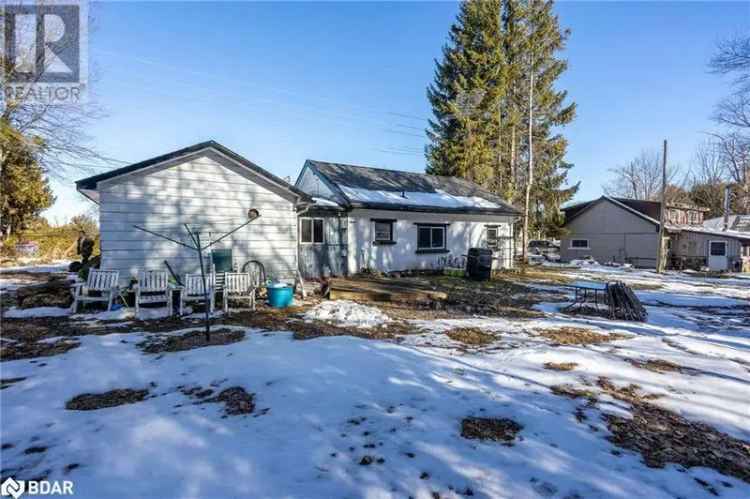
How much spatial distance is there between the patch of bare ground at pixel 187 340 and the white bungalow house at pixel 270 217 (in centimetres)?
320

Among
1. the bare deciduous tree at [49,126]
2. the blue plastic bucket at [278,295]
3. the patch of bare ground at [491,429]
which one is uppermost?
the bare deciduous tree at [49,126]

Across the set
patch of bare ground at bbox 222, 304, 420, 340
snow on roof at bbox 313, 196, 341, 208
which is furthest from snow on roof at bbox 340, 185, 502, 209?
patch of bare ground at bbox 222, 304, 420, 340

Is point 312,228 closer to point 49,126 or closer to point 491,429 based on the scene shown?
point 491,429

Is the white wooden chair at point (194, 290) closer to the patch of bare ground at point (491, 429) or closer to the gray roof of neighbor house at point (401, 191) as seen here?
the gray roof of neighbor house at point (401, 191)

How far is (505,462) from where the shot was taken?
2574 millimetres

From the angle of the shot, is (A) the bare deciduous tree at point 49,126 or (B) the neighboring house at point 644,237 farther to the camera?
(B) the neighboring house at point 644,237

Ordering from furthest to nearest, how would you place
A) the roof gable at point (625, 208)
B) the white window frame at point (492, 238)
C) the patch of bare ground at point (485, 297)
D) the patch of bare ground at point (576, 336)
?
the roof gable at point (625, 208)
the white window frame at point (492, 238)
the patch of bare ground at point (485, 297)
the patch of bare ground at point (576, 336)

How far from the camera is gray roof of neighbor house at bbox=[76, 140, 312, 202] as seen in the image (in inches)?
304

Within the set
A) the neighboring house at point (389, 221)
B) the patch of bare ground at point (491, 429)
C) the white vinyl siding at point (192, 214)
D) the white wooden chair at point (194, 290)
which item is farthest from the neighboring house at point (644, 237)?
the patch of bare ground at point (491, 429)

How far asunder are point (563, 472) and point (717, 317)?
353 inches

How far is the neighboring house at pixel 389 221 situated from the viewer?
12617 mm

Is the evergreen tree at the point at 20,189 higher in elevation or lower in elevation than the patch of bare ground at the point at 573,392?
higher

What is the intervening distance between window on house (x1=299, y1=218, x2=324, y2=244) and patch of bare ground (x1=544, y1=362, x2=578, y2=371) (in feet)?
29.5

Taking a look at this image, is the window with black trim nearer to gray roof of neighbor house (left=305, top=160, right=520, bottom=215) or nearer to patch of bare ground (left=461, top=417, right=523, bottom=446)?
gray roof of neighbor house (left=305, top=160, right=520, bottom=215)
